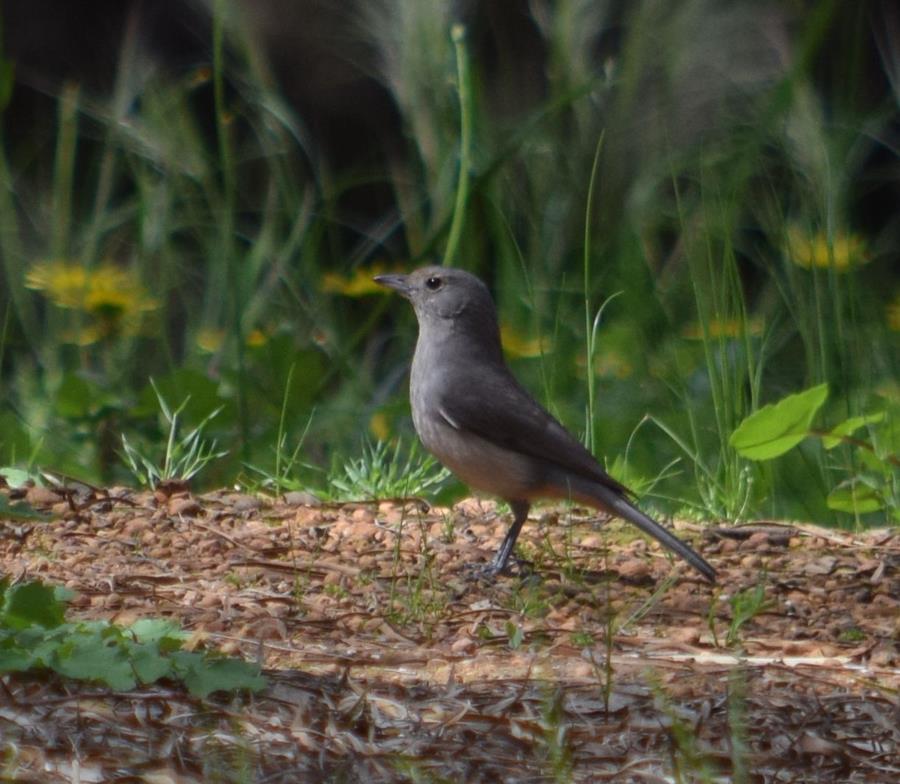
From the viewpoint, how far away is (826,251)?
645 centimetres

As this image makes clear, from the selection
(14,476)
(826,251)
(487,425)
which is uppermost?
(826,251)

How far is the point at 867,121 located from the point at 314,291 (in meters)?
2.51

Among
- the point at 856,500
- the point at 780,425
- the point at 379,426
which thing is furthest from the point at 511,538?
the point at 379,426

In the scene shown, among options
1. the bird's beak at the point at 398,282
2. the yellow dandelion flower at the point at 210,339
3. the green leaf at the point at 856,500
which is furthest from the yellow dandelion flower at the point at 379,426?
the green leaf at the point at 856,500

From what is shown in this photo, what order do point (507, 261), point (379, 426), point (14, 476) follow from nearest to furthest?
1. point (14, 476)
2. point (379, 426)
3. point (507, 261)

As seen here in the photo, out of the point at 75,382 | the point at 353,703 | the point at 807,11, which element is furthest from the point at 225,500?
the point at 807,11

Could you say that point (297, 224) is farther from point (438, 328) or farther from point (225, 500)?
point (225, 500)

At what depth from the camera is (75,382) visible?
6.03 m

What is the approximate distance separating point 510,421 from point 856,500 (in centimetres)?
111

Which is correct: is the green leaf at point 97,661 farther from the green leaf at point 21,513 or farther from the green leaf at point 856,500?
the green leaf at point 856,500

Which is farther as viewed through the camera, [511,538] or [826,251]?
[826,251]

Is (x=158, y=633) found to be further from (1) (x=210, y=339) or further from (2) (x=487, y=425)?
(1) (x=210, y=339)

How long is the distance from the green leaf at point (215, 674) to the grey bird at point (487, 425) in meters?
1.53

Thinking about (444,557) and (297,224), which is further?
(297,224)
